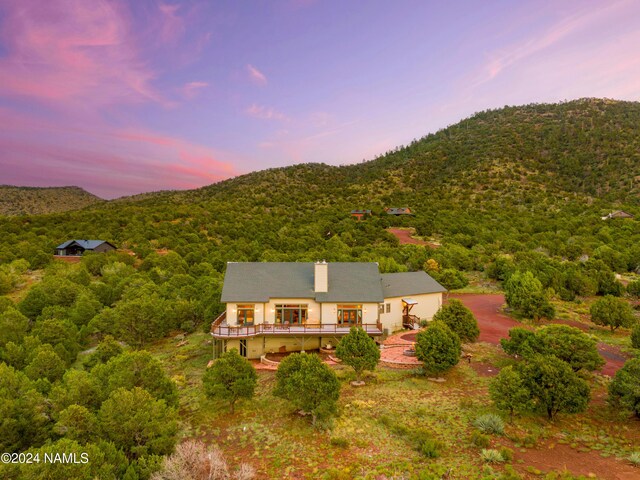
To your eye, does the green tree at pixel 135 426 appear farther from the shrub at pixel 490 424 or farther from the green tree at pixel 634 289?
the green tree at pixel 634 289

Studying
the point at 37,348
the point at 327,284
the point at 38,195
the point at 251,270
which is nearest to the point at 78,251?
the point at 37,348

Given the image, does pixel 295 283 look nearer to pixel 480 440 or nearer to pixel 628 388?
pixel 480 440

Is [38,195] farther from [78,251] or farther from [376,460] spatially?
[376,460]

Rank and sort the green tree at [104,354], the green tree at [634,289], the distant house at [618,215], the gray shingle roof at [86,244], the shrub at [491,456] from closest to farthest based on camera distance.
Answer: the shrub at [491,456]
the green tree at [104,354]
the green tree at [634,289]
the gray shingle roof at [86,244]
the distant house at [618,215]

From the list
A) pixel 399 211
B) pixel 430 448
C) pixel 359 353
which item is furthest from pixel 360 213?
pixel 430 448

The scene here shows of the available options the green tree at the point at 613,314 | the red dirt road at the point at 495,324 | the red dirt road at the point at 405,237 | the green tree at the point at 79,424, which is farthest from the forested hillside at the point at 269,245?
the green tree at the point at 613,314
